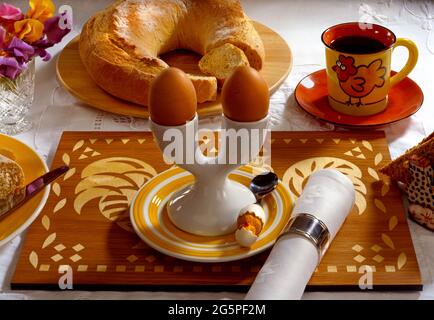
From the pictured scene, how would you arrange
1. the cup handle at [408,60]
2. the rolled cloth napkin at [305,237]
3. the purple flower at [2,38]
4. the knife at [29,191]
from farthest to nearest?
the cup handle at [408,60]
the purple flower at [2,38]
the knife at [29,191]
the rolled cloth napkin at [305,237]

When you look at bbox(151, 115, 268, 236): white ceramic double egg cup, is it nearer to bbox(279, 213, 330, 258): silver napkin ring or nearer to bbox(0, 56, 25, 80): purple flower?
bbox(279, 213, 330, 258): silver napkin ring

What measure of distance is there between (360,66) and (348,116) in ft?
0.26

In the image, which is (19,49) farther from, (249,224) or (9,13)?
(249,224)

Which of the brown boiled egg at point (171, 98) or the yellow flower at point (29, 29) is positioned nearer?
the brown boiled egg at point (171, 98)

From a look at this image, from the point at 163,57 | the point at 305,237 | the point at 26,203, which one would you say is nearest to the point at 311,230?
the point at 305,237

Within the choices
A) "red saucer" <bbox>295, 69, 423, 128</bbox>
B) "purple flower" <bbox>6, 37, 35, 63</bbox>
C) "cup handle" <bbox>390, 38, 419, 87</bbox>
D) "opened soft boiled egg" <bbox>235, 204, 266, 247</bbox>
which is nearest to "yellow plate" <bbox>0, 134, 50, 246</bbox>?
"purple flower" <bbox>6, 37, 35, 63</bbox>

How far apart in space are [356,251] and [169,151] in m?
0.23

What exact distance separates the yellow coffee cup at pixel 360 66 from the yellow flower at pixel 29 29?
41 centimetres

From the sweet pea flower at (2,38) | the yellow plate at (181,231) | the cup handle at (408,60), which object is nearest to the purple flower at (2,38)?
the sweet pea flower at (2,38)

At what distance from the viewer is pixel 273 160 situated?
2.98 feet

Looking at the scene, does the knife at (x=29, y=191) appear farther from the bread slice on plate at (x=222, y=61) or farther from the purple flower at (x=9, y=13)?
the bread slice on plate at (x=222, y=61)

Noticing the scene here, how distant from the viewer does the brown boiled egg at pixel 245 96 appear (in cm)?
68

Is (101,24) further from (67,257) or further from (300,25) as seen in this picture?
(67,257)
